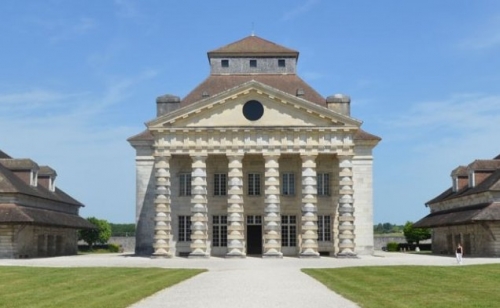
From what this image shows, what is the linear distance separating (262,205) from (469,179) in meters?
17.0

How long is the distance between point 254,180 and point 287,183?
245 cm

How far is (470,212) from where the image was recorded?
4616 centimetres

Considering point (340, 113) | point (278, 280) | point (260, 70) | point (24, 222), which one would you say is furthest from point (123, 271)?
point (260, 70)

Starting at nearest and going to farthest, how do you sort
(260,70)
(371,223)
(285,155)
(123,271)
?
1. (123,271)
2. (285,155)
3. (371,223)
4. (260,70)

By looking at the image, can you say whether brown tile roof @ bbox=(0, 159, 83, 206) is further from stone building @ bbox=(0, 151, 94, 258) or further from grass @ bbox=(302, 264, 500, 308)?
grass @ bbox=(302, 264, 500, 308)

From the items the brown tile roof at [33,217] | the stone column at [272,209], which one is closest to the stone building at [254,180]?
the stone column at [272,209]

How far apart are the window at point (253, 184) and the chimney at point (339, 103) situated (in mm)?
7610

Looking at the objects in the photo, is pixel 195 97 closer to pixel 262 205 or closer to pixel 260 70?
pixel 260 70

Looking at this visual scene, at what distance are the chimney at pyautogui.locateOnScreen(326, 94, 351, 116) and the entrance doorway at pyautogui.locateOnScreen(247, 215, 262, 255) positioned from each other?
986 centimetres

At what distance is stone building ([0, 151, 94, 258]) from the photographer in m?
43.2

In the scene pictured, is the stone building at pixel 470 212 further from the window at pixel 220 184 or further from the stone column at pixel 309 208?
the window at pixel 220 184

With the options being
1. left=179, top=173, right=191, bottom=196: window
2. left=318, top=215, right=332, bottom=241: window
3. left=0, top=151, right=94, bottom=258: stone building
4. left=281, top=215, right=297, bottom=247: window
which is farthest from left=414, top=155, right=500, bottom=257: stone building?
left=0, top=151, right=94, bottom=258: stone building

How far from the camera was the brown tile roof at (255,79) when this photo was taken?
169 feet

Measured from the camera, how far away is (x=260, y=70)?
5456 cm
